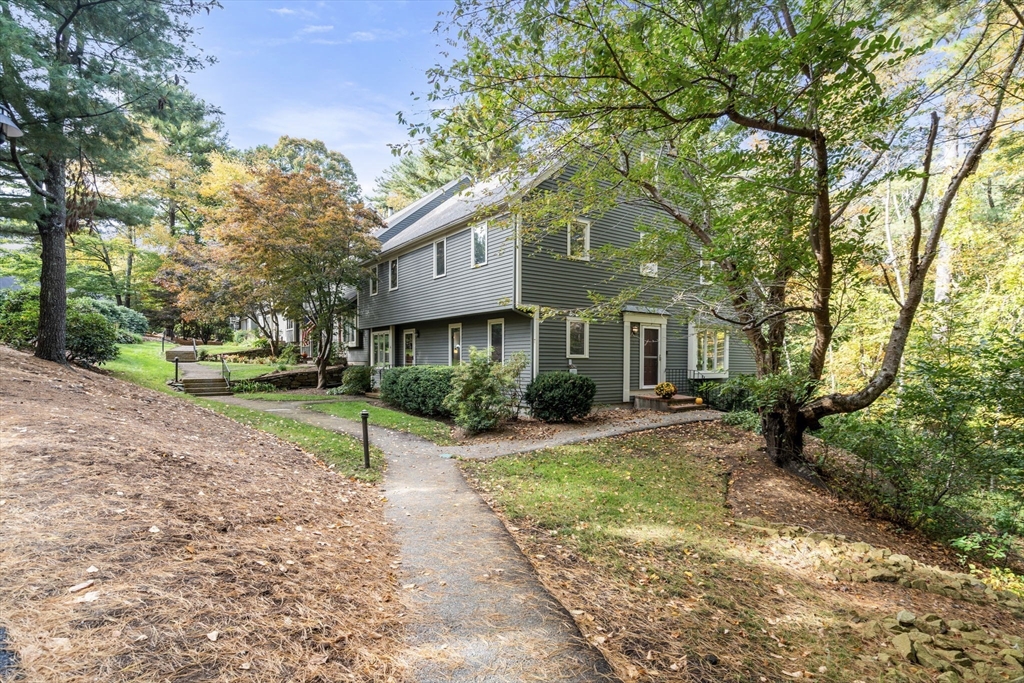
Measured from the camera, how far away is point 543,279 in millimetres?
12219

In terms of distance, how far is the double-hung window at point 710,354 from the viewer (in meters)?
15.6

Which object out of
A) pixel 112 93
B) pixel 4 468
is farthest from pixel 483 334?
pixel 4 468

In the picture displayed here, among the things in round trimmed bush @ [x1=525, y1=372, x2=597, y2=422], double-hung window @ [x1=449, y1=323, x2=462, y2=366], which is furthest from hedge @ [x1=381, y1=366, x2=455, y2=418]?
round trimmed bush @ [x1=525, y1=372, x2=597, y2=422]

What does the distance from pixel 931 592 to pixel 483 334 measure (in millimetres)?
10984

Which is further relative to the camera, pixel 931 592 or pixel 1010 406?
pixel 1010 406

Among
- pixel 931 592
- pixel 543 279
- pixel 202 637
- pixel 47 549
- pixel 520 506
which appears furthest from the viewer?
pixel 543 279

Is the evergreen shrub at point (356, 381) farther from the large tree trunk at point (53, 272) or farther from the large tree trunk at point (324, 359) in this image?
the large tree trunk at point (53, 272)

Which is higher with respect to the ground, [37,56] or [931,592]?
[37,56]

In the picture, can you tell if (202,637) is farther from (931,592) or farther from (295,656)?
(931,592)

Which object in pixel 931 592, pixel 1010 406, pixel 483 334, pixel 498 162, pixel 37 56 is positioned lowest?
pixel 931 592

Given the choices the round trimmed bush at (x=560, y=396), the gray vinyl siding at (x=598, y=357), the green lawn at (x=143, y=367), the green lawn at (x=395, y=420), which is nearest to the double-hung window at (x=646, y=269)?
the gray vinyl siding at (x=598, y=357)

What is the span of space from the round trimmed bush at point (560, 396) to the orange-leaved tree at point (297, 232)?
9458 mm

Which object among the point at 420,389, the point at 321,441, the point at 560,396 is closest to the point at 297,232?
the point at 420,389

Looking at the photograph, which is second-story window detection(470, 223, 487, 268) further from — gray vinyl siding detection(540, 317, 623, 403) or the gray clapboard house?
gray vinyl siding detection(540, 317, 623, 403)
